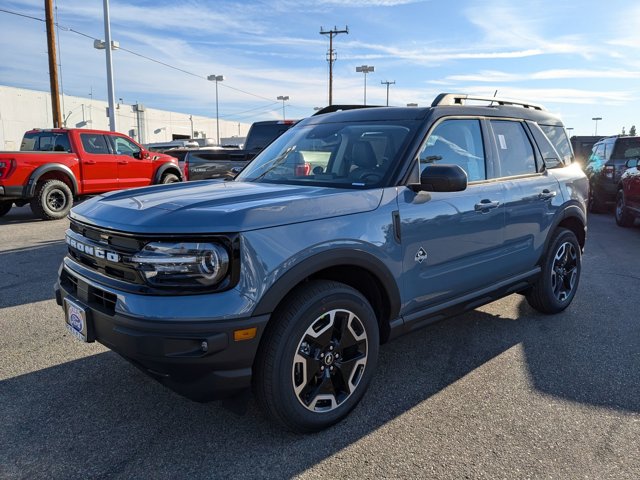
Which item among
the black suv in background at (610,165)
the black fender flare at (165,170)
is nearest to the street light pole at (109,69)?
the black fender flare at (165,170)

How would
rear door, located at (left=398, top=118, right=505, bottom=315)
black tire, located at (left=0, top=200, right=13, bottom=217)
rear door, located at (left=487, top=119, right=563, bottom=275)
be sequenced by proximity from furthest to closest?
black tire, located at (left=0, top=200, right=13, bottom=217)
rear door, located at (left=487, top=119, right=563, bottom=275)
rear door, located at (left=398, top=118, right=505, bottom=315)

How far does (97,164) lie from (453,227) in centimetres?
1047

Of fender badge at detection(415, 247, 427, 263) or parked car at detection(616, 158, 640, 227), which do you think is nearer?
fender badge at detection(415, 247, 427, 263)

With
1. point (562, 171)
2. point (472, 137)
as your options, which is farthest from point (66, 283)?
point (562, 171)

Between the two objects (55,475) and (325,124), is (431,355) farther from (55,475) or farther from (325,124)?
(55,475)

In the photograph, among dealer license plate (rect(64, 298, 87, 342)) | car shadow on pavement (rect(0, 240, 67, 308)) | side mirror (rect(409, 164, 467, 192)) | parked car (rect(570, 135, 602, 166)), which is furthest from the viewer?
parked car (rect(570, 135, 602, 166))

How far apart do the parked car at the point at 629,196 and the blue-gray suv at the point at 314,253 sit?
611 cm

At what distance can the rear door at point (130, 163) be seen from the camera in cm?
1225

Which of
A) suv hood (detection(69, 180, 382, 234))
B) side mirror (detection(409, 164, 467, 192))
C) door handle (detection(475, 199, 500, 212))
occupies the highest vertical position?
side mirror (detection(409, 164, 467, 192))

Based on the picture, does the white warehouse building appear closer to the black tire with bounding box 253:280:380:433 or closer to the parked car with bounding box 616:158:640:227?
the parked car with bounding box 616:158:640:227

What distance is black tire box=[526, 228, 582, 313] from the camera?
454cm

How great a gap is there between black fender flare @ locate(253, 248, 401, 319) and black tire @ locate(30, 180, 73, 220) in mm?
9861

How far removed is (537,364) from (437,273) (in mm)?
1173

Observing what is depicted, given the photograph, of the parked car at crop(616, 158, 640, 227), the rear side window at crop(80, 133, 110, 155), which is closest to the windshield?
the parked car at crop(616, 158, 640, 227)
